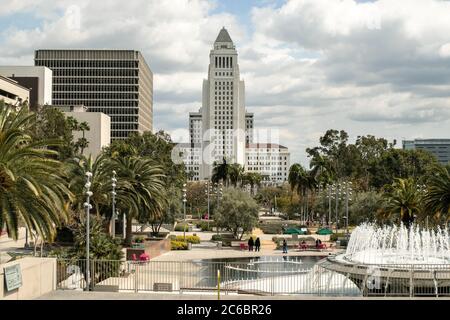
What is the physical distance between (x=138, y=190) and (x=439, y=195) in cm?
2330

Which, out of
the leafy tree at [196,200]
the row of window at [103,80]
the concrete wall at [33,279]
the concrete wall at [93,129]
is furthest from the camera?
the row of window at [103,80]

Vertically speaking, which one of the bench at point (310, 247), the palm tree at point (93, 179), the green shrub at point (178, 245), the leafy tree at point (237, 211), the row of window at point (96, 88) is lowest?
the bench at point (310, 247)

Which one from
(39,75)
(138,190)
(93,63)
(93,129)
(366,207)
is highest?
(93,63)

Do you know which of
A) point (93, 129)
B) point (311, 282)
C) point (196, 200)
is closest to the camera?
point (311, 282)

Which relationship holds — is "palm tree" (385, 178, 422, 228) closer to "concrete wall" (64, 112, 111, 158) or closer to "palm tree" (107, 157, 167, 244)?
"palm tree" (107, 157, 167, 244)

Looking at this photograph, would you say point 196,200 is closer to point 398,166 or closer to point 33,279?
point 398,166

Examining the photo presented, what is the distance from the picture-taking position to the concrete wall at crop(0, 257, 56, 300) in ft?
64.9

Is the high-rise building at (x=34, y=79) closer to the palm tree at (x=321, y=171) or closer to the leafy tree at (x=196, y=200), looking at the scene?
the leafy tree at (x=196, y=200)

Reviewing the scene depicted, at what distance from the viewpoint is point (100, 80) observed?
17175 cm

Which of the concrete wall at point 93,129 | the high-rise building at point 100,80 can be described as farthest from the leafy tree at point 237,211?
the high-rise building at point 100,80

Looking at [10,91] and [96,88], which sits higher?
[96,88]

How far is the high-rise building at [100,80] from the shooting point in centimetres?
17100

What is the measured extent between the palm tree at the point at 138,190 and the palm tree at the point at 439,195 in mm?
21163

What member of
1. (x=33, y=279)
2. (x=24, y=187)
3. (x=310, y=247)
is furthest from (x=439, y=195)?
(x=33, y=279)
